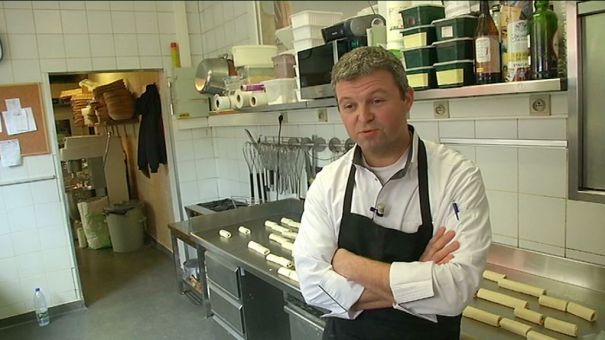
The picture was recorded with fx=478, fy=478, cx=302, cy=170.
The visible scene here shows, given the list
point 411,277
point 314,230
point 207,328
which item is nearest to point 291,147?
point 207,328

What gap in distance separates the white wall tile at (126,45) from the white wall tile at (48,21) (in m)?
0.41

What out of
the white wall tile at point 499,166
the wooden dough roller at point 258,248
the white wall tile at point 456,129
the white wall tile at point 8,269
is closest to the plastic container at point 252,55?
the wooden dough roller at point 258,248

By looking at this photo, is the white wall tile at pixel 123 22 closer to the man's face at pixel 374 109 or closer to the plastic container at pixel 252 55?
the plastic container at pixel 252 55

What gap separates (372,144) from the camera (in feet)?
3.84

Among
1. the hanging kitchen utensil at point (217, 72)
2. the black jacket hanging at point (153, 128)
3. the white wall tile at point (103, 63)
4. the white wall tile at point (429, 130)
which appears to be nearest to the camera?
the white wall tile at point (429, 130)

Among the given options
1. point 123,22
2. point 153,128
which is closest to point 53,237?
point 153,128

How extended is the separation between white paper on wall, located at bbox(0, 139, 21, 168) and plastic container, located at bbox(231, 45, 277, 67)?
6.01 ft

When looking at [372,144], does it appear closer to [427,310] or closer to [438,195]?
[438,195]

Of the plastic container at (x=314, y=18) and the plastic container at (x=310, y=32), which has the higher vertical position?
the plastic container at (x=314, y=18)

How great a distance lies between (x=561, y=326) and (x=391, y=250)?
55 centimetres

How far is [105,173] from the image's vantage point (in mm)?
6012

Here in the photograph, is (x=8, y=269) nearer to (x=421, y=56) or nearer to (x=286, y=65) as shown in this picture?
(x=286, y=65)

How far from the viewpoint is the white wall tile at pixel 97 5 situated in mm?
3668

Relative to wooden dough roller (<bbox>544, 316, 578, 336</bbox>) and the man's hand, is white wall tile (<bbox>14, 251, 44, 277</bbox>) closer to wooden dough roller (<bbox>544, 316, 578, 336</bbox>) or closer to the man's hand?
the man's hand
